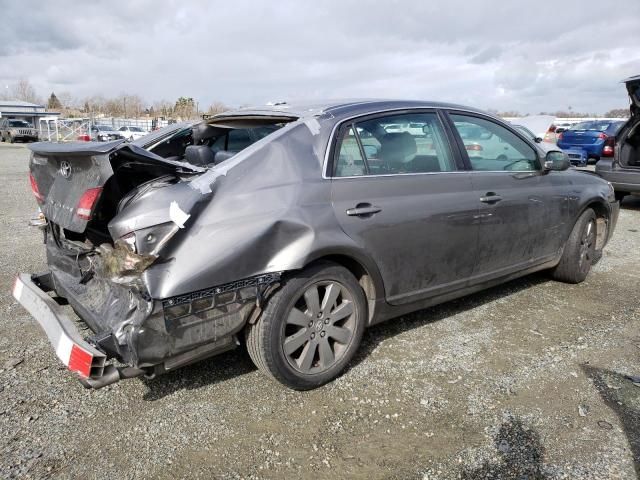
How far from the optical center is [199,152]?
3.84 m

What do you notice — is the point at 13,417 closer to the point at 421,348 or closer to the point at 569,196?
the point at 421,348

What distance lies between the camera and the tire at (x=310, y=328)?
2730 mm

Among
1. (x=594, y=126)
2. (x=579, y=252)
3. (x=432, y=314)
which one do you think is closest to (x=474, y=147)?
(x=432, y=314)

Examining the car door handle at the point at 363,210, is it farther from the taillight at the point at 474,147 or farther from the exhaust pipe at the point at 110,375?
the exhaust pipe at the point at 110,375

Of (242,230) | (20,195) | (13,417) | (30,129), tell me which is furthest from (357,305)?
(30,129)

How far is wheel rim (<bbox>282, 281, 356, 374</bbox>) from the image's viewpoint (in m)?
2.85

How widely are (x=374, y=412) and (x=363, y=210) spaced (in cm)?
116

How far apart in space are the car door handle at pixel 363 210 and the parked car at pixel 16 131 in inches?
1638

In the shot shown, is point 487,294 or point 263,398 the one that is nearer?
point 263,398

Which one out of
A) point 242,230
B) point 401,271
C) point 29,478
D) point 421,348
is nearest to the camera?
point 29,478

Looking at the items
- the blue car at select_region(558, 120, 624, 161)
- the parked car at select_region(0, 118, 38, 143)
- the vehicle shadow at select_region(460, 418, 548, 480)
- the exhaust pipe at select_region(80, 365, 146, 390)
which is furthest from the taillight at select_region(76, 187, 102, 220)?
the parked car at select_region(0, 118, 38, 143)

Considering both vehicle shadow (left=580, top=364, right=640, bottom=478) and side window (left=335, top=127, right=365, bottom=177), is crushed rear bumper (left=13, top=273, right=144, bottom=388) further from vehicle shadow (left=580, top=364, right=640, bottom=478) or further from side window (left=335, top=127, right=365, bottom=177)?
vehicle shadow (left=580, top=364, right=640, bottom=478)

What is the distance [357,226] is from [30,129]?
43035 mm

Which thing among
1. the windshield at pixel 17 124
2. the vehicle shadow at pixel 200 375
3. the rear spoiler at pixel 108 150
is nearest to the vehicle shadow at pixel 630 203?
the vehicle shadow at pixel 200 375
